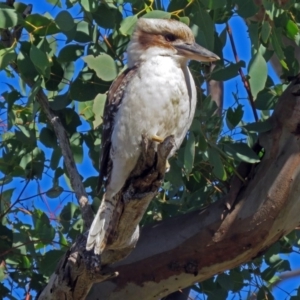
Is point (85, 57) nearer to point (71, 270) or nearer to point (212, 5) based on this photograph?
point (212, 5)

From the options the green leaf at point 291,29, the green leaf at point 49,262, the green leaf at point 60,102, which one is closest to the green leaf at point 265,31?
the green leaf at point 291,29

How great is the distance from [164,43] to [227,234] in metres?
0.81

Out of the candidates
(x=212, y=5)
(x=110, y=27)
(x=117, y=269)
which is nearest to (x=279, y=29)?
(x=212, y=5)

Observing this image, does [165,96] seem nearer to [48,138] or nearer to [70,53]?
[70,53]

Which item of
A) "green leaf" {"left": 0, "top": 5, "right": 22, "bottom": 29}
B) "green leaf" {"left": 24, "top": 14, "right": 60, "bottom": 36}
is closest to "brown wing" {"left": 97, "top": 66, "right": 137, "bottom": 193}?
"green leaf" {"left": 24, "top": 14, "right": 60, "bottom": 36}

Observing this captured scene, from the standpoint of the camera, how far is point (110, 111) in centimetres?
347

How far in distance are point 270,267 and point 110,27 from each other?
4.62 feet

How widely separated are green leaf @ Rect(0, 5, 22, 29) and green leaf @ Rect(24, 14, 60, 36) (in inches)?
2.2

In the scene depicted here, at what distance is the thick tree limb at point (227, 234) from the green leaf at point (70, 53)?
78cm

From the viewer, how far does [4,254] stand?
398cm

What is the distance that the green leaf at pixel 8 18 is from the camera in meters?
3.47

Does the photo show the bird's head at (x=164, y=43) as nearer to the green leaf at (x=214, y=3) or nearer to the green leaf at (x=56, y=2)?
the green leaf at (x=214, y=3)

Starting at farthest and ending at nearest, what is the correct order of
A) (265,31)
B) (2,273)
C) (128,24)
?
(2,273) < (128,24) < (265,31)

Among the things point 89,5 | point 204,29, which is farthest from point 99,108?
point 204,29
